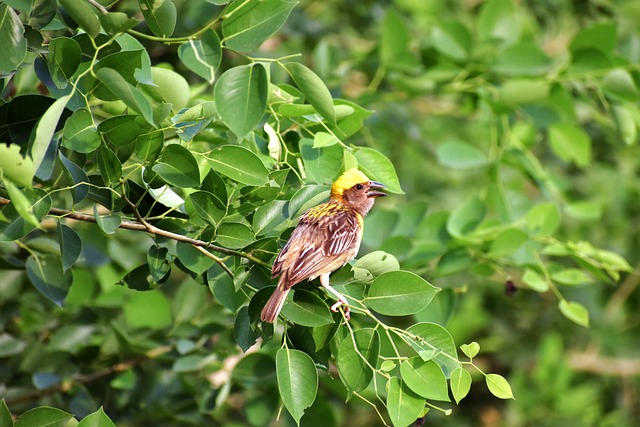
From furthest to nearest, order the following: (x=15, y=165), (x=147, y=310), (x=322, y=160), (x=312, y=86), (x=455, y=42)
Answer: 1. (x=455, y=42)
2. (x=147, y=310)
3. (x=322, y=160)
4. (x=312, y=86)
5. (x=15, y=165)

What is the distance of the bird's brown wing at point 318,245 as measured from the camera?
7.10ft

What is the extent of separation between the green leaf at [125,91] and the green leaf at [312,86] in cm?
48

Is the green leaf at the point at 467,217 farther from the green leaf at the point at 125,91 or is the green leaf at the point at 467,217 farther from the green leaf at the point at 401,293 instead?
the green leaf at the point at 125,91

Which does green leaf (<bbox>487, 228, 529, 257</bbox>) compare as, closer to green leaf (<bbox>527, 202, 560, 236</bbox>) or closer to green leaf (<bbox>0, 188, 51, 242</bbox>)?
green leaf (<bbox>527, 202, 560, 236</bbox>)

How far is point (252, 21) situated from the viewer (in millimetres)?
2207

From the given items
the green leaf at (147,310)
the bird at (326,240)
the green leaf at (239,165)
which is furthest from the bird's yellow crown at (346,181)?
the green leaf at (147,310)

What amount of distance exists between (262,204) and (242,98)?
0.33 m

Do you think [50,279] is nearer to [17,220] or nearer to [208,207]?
[17,220]

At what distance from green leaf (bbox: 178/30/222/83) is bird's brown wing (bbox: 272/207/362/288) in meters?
0.49

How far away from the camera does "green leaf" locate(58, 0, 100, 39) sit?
196 centimetres

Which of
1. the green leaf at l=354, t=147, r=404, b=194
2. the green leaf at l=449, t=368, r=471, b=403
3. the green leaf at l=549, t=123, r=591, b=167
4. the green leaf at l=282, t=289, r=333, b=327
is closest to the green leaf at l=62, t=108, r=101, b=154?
the green leaf at l=282, t=289, r=333, b=327

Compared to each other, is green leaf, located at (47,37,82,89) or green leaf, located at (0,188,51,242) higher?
green leaf, located at (47,37,82,89)

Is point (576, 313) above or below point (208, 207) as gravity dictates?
below

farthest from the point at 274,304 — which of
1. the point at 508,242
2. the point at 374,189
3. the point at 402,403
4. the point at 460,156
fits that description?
the point at 460,156
